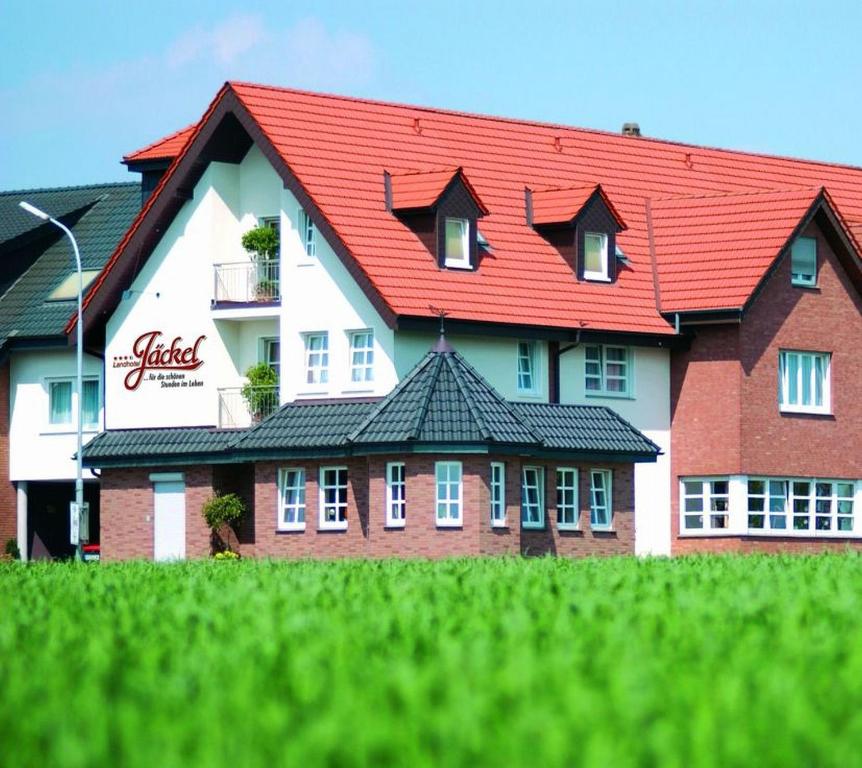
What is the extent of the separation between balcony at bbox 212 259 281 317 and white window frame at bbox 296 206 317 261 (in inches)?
45.4

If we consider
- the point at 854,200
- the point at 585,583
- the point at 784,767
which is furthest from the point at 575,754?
the point at 854,200

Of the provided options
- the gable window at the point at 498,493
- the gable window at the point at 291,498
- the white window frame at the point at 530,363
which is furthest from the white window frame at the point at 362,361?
the white window frame at the point at 530,363

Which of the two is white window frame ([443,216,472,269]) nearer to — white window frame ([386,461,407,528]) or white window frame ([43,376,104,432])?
white window frame ([386,461,407,528])

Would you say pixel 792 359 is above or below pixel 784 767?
above

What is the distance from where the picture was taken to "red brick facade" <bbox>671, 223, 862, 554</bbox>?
52344 mm

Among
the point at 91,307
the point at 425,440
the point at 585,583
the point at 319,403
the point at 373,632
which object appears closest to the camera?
the point at 373,632

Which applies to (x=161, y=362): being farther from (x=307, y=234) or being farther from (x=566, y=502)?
(x=566, y=502)

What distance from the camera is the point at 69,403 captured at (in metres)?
61.7

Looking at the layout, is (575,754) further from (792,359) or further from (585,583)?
(792,359)

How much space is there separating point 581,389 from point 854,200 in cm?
1502

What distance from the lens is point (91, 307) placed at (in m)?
53.5

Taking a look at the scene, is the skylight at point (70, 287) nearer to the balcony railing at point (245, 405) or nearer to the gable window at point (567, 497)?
the balcony railing at point (245, 405)

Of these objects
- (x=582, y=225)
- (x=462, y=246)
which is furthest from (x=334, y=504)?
(x=582, y=225)

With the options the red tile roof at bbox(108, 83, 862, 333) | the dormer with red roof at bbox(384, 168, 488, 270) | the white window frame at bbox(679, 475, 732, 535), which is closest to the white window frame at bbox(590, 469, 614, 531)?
the white window frame at bbox(679, 475, 732, 535)
